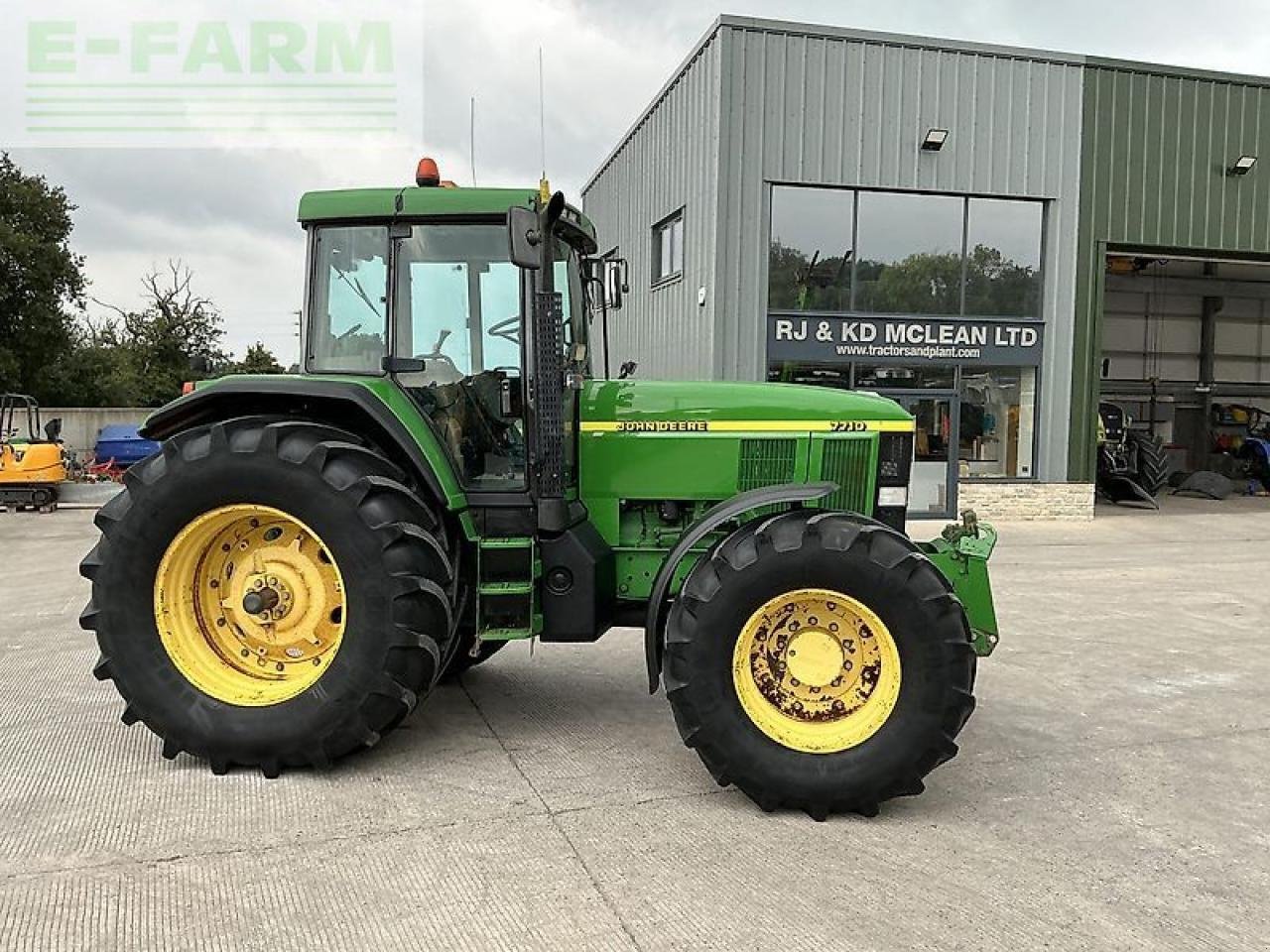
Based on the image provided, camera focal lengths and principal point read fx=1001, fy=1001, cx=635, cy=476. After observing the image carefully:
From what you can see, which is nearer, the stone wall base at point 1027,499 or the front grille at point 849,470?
the front grille at point 849,470

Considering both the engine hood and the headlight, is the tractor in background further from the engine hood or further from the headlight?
the engine hood

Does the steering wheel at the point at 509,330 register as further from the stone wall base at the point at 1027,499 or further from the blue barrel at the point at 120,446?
the blue barrel at the point at 120,446

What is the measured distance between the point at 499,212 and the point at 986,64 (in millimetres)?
12148

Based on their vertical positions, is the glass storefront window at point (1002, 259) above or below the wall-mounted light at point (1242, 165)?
below

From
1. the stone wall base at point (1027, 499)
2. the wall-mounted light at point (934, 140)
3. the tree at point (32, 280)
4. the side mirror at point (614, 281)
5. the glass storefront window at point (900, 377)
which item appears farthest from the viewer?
the tree at point (32, 280)

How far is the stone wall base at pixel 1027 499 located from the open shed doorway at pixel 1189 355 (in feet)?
32.2

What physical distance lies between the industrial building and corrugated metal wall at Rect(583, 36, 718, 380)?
0.06m

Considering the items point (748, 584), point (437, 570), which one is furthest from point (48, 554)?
point (748, 584)

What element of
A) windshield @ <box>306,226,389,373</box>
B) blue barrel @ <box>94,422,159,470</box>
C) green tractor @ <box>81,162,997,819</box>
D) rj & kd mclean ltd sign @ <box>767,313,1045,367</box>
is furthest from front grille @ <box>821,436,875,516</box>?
blue barrel @ <box>94,422,159,470</box>

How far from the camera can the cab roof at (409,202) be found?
439 centimetres

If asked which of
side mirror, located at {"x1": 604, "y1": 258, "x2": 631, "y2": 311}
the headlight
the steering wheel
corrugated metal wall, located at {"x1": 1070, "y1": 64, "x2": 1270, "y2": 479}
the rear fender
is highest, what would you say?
corrugated metal wall, located at {"x1": 1070, "y1": 64, "x2": 1270, "y2": 479}

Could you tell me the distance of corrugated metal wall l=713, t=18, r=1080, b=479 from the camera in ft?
43.9

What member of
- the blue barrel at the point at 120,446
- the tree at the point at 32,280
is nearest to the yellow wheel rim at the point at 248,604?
the blue barrel at the point at 120,446

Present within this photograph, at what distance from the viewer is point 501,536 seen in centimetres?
443
